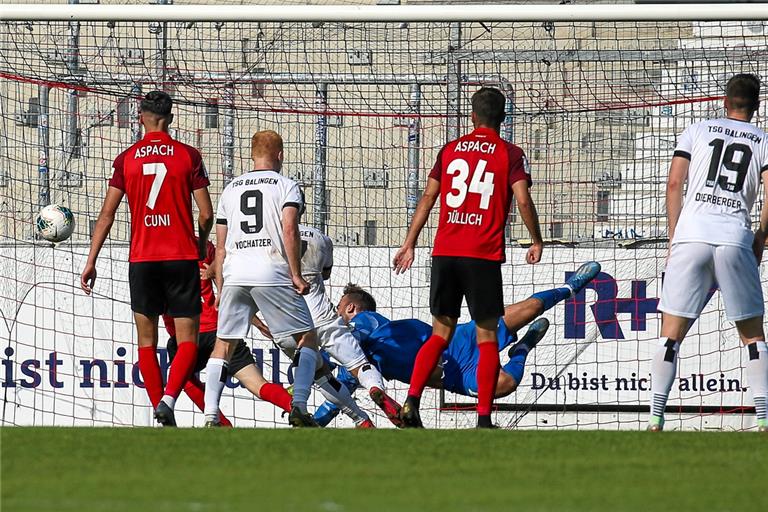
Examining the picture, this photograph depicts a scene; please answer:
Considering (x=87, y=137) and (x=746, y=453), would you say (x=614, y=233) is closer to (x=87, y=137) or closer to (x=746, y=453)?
(x=87, y=137)

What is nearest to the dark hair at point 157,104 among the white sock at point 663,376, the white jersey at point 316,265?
the white jersey at point 316,265

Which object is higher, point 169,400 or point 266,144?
point 266,144

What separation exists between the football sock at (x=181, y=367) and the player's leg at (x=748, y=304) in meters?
3.26

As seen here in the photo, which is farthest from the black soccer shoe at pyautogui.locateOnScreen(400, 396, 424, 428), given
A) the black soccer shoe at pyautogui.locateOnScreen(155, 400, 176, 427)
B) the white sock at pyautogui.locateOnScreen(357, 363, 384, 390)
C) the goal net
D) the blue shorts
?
the goal net

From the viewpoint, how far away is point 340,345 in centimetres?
980

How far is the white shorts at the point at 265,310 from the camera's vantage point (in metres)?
8.11

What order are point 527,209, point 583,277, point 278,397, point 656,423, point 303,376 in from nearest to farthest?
point 656,423
point 527,209
point 303,376
point 278,397
point 583,277

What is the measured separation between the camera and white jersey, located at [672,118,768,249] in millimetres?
7492

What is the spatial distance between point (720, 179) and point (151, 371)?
376 centimetres

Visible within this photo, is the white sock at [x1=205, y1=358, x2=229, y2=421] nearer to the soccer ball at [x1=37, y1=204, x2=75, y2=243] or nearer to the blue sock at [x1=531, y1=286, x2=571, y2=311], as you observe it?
the soccer ball at [x1=37, y1=204, x2=75, y2=243]

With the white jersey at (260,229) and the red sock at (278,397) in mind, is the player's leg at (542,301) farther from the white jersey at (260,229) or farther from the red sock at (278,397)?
the white jersey at (260,229)

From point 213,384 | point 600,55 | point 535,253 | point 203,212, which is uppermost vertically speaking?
point 600,55

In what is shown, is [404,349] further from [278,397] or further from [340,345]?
[278,397]

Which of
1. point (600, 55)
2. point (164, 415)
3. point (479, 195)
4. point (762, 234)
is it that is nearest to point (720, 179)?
point (762, 234)
